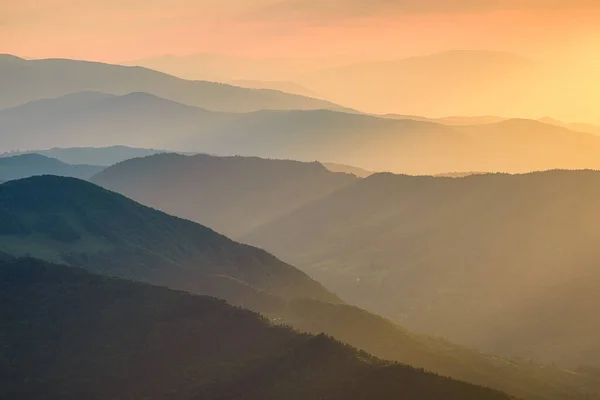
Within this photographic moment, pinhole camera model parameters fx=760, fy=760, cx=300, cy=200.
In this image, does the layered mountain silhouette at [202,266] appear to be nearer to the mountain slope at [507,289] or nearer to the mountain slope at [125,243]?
the mountain slope at [125,243]

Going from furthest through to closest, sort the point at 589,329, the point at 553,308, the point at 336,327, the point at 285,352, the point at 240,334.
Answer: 1. the point at 553,308
2. the point at 589,329
3. the point at 336,327
4. the point at 240,334
5. the point at 285,352

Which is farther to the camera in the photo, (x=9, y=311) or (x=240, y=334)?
(x=9, y=311)

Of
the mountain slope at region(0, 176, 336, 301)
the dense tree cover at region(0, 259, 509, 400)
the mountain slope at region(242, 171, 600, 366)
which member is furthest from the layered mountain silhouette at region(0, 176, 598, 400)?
the mountain slope at region(242, 171, 600, 366)

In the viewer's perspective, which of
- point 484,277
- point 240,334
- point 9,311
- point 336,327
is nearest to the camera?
point 240,334

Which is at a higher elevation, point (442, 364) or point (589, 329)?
point (589, 329)

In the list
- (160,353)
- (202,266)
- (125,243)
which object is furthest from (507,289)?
(160,353)

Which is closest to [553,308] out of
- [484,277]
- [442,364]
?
[484,277]

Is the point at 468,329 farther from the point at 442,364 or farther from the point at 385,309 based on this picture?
the point at 442,364

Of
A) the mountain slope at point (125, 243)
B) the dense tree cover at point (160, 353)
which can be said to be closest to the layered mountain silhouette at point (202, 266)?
the mountain slope at point (125, 243)
